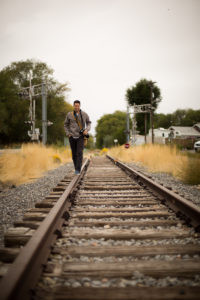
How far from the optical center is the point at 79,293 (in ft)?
4.53

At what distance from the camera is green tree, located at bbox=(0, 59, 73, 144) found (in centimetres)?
3488

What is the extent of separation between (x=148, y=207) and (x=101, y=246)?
1361 millimetres

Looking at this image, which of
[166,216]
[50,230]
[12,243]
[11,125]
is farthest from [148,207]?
[11,125]

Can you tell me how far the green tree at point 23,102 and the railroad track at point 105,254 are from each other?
3247 cm

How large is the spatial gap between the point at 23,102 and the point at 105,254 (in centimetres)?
3750

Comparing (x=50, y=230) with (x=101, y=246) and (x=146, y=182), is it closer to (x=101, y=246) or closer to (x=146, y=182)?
(x=101, y=246)

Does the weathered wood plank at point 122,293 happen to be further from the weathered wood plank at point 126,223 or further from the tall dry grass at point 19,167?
the tall dry grass at point 19,167

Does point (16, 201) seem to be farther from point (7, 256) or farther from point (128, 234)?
point (128, 234)

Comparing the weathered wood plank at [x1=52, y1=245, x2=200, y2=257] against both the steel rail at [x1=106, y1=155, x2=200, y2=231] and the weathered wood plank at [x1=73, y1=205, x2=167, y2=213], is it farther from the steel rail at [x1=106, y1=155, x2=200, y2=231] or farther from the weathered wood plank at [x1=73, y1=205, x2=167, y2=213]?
the weathered wood plank at [x1=73, y1=205, x2=167, y2=213]

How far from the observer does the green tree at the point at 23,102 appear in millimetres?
34881

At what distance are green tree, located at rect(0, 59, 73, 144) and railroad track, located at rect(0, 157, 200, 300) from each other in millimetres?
32473

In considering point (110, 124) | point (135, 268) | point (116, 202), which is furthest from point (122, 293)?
point (110, 124)

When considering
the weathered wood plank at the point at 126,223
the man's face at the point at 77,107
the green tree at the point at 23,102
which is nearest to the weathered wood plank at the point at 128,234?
the weathered wood plank at the point at 126,223

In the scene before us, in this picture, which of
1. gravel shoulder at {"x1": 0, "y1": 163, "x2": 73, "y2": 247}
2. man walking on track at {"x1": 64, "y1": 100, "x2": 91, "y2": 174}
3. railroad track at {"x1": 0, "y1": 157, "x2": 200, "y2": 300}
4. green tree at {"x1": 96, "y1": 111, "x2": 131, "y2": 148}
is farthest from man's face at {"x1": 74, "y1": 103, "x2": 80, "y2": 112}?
green tree at {"x1": 96, "y1": 111, "x2": 131, "y2": 148}
